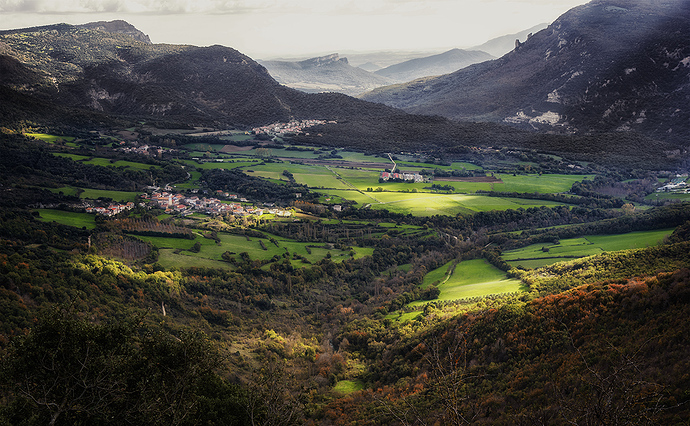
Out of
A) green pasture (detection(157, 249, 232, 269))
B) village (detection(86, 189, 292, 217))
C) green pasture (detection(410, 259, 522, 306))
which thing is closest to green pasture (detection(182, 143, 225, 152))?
village (detection(86, 189, 292, 217))

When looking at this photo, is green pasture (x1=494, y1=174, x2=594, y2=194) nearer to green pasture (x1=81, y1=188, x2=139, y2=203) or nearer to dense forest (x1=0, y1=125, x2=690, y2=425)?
dense forest (x1=0, y1=125, x2=690, y2=425)

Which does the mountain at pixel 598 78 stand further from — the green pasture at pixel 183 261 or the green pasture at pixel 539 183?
the green pasture at pixel 183 261

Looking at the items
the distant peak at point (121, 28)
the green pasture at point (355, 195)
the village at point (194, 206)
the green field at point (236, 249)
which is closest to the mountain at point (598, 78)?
the green pasture at point (355, 195)

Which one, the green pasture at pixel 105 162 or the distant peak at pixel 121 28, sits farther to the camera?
the distant peak at pixel 121 28

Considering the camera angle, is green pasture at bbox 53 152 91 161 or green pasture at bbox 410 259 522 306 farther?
green pasture at bbox 53 152 91 161

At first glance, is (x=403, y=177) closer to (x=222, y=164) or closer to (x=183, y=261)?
(x=222, y=164)

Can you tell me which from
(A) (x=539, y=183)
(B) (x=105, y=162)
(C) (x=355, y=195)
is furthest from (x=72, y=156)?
(A) (x=539, y=183)
